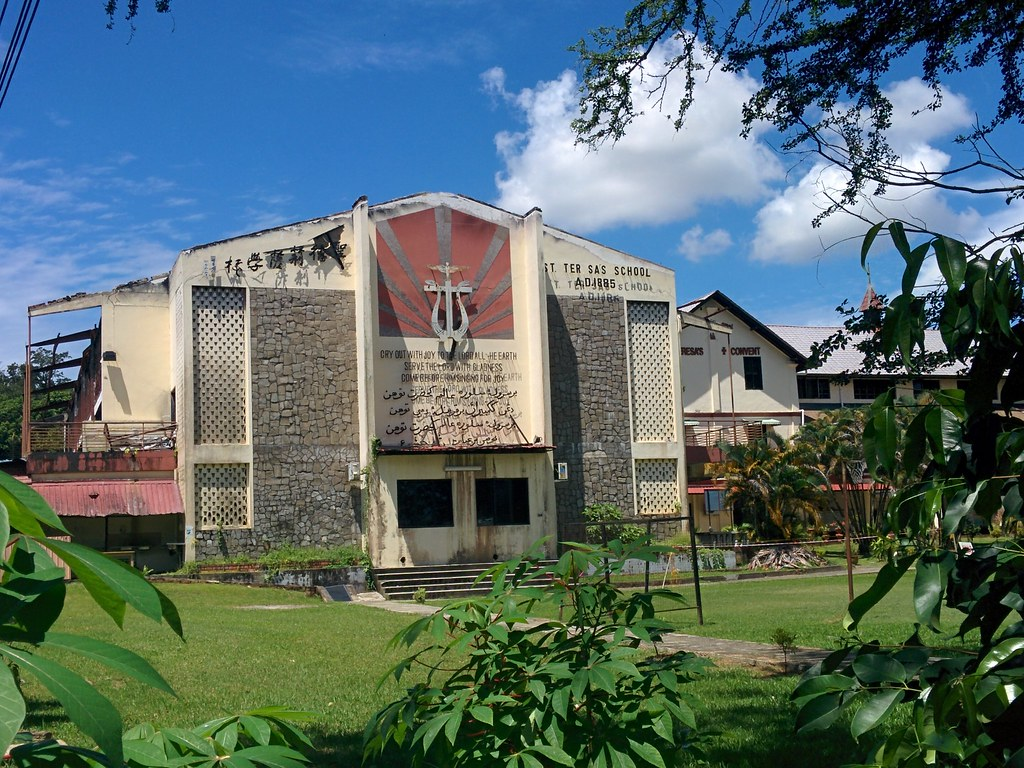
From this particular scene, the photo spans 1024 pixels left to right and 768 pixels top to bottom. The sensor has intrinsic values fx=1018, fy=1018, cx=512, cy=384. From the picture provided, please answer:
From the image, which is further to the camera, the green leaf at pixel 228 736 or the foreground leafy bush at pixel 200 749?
the green leaf at pixel 228 736

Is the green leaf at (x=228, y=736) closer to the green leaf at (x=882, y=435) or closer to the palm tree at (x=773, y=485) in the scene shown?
the green leaf at (x=882, y=435)

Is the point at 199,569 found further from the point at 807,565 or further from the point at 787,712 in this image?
the point at 787,712

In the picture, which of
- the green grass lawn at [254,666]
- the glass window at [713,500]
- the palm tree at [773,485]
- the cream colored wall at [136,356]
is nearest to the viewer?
the green grass lawn at [254,666]

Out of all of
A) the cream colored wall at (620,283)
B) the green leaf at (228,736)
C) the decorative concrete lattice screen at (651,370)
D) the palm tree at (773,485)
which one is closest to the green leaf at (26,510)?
the green leaf at (228,736)

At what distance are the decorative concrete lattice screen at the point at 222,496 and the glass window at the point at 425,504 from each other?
445 centimetres

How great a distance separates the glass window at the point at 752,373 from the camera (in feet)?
141

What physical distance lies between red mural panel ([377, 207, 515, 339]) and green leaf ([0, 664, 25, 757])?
29.5 meters

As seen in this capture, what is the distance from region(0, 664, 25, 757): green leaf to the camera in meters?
1.37

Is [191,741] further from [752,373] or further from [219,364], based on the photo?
[752,373]

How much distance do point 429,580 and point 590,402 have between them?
8.31m

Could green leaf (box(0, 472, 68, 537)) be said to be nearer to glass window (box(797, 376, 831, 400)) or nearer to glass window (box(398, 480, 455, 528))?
glass window (box(398, 480, 455, 528))

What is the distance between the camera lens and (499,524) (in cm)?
3091

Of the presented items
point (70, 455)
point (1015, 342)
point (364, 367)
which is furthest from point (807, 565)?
point (1015, 342)

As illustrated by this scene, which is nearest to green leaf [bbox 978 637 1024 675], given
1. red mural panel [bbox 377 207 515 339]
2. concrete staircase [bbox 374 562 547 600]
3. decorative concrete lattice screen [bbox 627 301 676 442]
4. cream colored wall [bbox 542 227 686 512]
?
concrete staircase [bbox 374 562 547 600]
